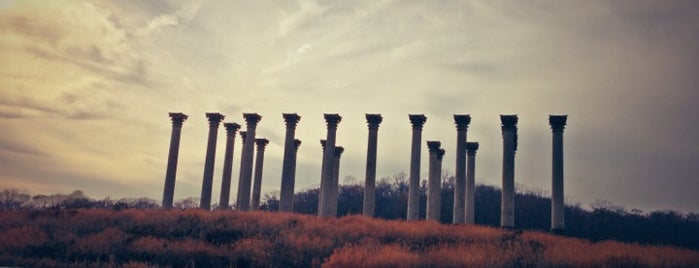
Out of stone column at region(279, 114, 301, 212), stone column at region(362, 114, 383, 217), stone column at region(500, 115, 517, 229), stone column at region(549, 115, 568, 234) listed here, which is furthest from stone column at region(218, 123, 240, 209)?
stone column at region(549, 115, 568, 234)

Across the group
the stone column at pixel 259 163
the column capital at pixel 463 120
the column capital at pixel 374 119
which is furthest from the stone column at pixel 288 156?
the column capital at pixel 463 120

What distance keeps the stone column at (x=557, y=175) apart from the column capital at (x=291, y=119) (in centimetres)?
1518

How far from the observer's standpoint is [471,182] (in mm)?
35281

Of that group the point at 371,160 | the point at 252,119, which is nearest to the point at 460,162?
the point at 371,160

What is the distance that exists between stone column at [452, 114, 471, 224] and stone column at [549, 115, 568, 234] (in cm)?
478

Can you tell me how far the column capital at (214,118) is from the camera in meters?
37.7

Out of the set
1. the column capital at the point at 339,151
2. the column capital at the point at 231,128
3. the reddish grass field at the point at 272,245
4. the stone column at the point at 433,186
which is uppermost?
the column capital at the point at 231,128

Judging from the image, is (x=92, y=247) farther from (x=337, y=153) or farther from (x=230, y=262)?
(x=337, y=153)

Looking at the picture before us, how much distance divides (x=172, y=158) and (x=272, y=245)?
69.9ft

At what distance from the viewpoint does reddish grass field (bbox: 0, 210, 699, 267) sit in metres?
16.6

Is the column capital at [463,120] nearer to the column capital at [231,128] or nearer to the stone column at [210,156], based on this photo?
the stone column at [210,156]

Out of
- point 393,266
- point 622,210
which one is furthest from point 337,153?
point 622,210

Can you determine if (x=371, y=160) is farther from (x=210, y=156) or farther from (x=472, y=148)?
(x=210, y=156)

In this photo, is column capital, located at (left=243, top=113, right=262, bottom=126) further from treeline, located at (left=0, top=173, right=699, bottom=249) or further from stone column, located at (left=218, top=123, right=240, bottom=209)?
treeline, located at (left=0, top=173, right=699, bottom=249)
